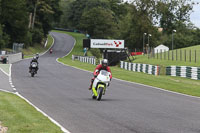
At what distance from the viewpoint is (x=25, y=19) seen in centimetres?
9219

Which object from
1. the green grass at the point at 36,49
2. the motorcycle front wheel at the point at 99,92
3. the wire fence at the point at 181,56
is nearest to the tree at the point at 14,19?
the green grass at the point at 36,49

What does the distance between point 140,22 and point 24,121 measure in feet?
294

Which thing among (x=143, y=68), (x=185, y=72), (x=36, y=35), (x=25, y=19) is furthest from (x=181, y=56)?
(x=36, y=35)

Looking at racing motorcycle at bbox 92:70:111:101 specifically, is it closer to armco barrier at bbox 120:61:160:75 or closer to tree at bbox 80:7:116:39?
armco barrier at bbox 120:61:160:75

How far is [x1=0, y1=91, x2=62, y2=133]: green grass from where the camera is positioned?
29.5 feet

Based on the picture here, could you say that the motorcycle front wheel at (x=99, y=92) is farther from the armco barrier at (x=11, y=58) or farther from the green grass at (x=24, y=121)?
the armco barrier at (x=11, y=58)

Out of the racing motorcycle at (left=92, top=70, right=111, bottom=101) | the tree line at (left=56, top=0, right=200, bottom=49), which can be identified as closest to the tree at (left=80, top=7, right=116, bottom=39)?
the tree line at (left=56, top=0, right=200, bottom=49)

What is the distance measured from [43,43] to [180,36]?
38.5m

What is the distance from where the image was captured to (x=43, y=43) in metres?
115

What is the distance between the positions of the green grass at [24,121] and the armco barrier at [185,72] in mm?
24048

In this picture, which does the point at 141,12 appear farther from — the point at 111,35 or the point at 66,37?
the point at 66,37

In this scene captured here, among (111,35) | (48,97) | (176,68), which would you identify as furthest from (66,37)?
(48,97)

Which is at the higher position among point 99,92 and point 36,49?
point 36,49

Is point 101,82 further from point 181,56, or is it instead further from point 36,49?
point 36,49
